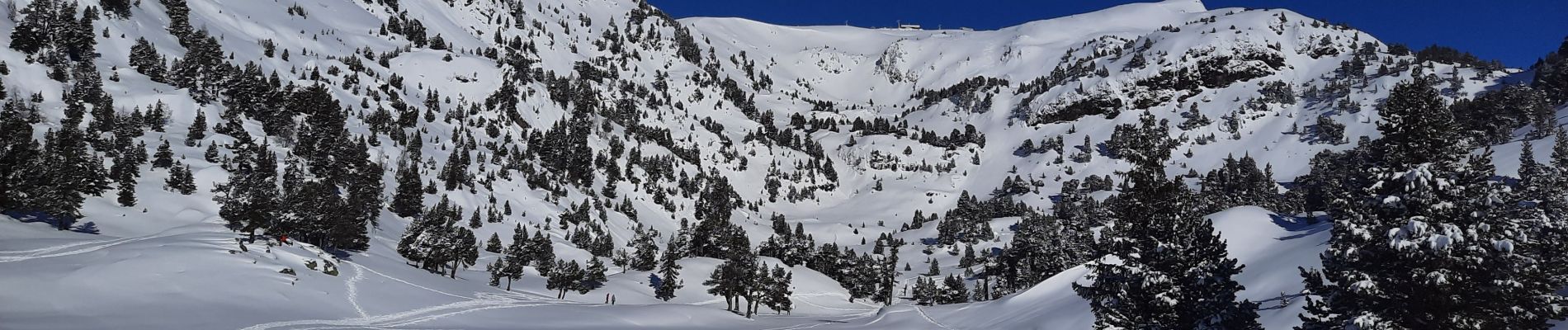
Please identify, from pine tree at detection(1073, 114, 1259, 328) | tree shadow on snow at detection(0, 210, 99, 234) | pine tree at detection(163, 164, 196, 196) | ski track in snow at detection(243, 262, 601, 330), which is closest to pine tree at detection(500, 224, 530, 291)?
ski track in snow at detection(243, 262, 601, 330)

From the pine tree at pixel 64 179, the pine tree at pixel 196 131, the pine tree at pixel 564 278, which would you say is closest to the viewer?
the pine tree at pixel 64 179

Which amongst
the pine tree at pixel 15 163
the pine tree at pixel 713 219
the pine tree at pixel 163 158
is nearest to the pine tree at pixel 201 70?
the pine tree at pixel 163 158

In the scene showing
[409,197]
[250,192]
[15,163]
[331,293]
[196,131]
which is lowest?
[331,293]

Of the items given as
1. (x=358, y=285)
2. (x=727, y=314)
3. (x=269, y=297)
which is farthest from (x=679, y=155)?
(x=269, y=297)

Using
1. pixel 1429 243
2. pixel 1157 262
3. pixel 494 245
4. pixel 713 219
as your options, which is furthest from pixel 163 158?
pixel 1429 243

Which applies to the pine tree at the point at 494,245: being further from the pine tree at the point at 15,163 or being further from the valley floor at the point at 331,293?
the pine tree at the point at 15,163

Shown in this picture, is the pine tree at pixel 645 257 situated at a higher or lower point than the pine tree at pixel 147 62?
lower

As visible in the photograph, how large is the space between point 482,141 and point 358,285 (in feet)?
297

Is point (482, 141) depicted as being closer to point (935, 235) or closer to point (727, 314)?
point (727, 314)

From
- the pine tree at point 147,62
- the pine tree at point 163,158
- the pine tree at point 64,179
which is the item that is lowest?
the pine tree at point 64,179

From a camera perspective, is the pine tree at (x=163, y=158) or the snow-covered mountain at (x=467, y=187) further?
the pine tree at (x=163, y=158)

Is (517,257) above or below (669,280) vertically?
above

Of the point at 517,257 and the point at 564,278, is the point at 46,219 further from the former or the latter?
the point at 564,278

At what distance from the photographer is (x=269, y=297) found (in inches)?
1585
